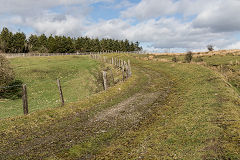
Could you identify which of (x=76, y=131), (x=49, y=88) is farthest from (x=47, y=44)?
(x=76, y=131)

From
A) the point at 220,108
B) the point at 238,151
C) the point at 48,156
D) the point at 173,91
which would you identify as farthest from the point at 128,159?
the point at 173,91

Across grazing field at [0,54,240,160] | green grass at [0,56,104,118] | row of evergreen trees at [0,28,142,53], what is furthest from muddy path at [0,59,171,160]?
row of evergreen trees at [0,28,142,53]

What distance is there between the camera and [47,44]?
128750 millimetres

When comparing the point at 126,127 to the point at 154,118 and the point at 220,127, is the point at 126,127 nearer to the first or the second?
the point at 154,118

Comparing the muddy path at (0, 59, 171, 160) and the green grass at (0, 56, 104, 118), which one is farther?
the green grass at (0, 56, 104, 118)

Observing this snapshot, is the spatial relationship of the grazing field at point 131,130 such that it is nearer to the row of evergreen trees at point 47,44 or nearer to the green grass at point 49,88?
the green grass at point 49,88

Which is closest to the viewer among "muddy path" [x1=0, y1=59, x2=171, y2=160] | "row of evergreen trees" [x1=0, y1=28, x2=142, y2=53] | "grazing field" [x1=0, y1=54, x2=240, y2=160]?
"grazing field" [x1=0, y1=54, x2=240, y2=160]

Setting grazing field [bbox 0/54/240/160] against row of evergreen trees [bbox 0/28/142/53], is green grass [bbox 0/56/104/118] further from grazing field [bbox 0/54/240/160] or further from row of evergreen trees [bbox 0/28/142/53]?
row of evergreen trees [bbox 0/28/142/53]

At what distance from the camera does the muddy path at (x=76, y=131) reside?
8.85 meters

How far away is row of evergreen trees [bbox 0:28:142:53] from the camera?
118 meters

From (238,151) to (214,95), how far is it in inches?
399

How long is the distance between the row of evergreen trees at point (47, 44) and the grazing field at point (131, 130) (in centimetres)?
11631

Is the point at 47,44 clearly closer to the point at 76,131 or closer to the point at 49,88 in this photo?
the point at 49,88

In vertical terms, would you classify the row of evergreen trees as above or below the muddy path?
above
